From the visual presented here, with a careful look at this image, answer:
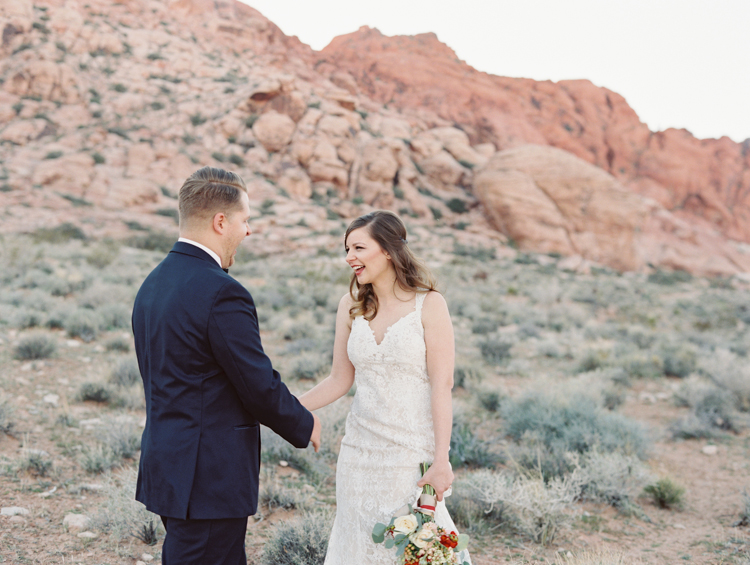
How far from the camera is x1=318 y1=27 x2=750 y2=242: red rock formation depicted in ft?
174

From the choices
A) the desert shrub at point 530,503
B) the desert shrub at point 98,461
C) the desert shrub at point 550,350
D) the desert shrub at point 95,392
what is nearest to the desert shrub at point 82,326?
the desert shrub at point 95,392

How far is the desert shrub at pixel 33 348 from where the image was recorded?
6500 mm

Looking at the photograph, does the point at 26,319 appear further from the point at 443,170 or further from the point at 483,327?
the point at 443,170

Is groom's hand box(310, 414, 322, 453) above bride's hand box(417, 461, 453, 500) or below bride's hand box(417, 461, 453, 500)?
above

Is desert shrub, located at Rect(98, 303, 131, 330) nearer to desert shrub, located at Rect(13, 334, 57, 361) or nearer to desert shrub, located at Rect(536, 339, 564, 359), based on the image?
desert shrub, located at Rect(13, 334, 57, 361)

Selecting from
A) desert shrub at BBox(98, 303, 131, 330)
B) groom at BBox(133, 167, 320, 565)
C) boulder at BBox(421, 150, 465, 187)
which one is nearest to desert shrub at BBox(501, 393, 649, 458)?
groom at BBox(133, 167, 320, 565)

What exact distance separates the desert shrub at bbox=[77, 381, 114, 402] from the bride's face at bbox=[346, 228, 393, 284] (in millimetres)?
4576

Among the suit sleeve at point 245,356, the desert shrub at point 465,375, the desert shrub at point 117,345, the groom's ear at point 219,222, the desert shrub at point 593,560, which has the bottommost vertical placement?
the desert shrub at point 117,345

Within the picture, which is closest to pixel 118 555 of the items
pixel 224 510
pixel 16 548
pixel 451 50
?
pixel 16 548

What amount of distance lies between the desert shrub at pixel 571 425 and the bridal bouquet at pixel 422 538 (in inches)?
129

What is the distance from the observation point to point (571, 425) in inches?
208

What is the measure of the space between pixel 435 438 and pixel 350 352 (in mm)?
561

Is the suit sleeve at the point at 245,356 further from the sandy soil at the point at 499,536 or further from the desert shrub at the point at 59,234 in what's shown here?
the desert shrub at the point at 59,234

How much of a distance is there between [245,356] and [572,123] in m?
64.7
